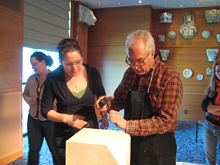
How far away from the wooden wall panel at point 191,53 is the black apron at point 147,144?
514 centimetres

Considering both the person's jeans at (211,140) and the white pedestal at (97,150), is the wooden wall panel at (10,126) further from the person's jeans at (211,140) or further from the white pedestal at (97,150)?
the person's jeans at (211,140)

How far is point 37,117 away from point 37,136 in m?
0.21

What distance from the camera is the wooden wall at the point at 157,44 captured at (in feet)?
19.8

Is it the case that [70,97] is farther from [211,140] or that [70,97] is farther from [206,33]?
[206,33]

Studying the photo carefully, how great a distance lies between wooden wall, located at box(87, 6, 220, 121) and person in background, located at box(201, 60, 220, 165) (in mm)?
3704

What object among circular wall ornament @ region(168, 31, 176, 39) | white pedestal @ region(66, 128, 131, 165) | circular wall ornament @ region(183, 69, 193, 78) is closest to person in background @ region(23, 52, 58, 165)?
white pedestal @ region(66, 128, 131, 165)

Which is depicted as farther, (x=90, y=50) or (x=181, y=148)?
(x=90, y=50)

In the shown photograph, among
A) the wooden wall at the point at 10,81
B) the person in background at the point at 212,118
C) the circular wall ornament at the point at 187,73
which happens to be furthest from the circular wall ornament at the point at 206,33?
the wooden wall at the point at 10,81

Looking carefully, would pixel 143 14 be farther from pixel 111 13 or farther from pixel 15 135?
pixel 15 135

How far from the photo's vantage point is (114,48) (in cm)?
632

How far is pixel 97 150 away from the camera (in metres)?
0.93

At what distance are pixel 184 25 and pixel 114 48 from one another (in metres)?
2.14

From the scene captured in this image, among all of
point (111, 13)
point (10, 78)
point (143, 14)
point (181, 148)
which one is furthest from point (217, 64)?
point (111, 13)

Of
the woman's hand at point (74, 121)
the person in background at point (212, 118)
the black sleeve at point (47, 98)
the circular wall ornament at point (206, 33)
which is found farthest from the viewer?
the circular wall ornament at point (206, 33)
